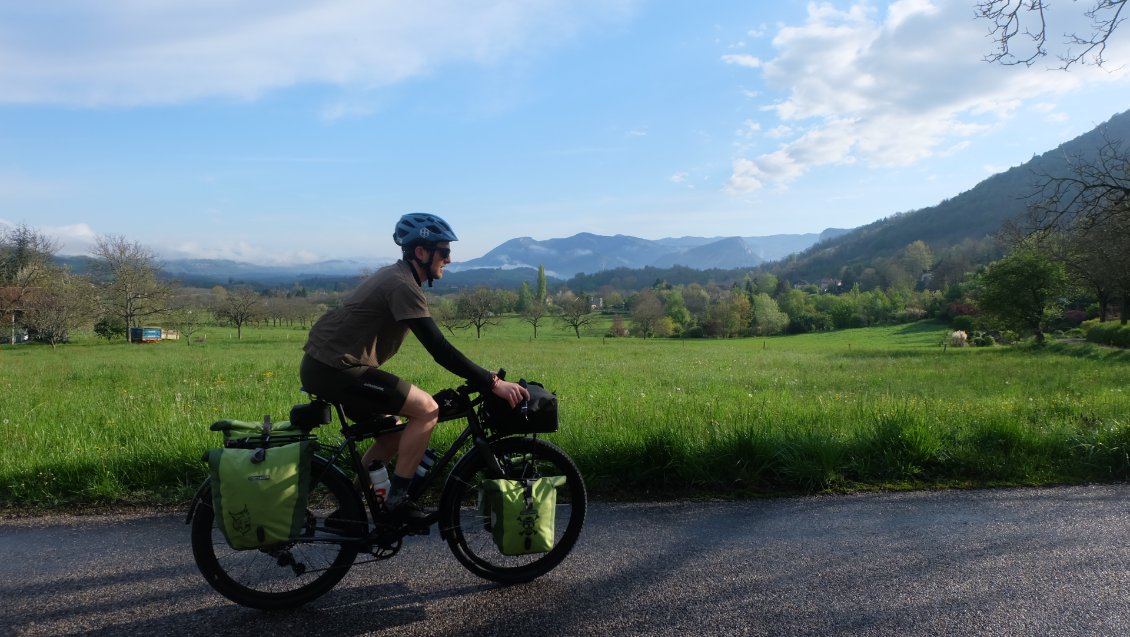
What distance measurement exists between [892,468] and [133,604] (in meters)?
5.55

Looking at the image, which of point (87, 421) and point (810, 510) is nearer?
point (810, 510)

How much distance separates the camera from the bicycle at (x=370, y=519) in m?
3.27

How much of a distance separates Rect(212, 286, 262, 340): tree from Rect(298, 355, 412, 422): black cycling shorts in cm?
7040

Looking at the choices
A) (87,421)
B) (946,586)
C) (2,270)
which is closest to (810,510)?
(946,586)

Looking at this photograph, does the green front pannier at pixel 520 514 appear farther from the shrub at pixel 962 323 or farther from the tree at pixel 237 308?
the tree at pixel 237 308

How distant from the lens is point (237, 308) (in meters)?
67.1

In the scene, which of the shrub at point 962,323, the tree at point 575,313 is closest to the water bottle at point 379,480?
the shrub at point 962,323

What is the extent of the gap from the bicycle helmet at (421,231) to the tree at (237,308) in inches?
2773

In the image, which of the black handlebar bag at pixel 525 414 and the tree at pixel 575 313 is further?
the tree at pixel 575 313

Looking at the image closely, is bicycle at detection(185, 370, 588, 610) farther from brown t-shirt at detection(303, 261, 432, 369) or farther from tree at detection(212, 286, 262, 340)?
tree at detection(212, 286, 262, 340)

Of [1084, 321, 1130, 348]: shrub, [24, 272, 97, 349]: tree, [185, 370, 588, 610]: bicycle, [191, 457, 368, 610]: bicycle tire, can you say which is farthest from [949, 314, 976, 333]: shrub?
[24, 272, 97, 349]: tree

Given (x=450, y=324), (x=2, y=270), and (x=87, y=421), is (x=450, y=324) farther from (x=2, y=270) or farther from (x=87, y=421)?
(x=87, y=421)

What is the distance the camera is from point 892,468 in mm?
5363

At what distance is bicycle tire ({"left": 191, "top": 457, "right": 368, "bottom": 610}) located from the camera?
3.24m
